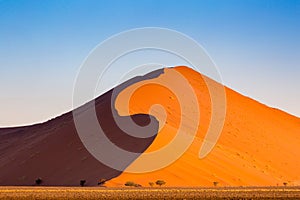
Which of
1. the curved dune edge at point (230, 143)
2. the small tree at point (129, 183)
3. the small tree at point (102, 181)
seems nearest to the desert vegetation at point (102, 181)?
the small tree at point (102, 181)

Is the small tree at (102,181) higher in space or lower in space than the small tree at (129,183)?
higher

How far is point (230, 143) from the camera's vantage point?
76.6 m

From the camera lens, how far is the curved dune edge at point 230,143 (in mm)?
60344

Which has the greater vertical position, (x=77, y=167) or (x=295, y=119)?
(x=295, y=119)

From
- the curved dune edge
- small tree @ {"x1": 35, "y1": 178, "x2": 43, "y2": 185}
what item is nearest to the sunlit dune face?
the curved dune edge

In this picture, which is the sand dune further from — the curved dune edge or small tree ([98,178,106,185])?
small tree ([98,178,106,185])

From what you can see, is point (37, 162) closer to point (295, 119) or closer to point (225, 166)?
point (225, 166)

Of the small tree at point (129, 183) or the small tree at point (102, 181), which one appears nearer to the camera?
the small tree at point (129, 183)

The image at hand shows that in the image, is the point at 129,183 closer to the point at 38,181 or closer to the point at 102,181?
the point at 102,181

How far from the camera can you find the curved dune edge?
60344 millimetres

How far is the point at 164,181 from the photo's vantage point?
56906 millimetres

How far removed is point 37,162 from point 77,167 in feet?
30.0

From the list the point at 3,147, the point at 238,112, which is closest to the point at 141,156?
the point at 238,112

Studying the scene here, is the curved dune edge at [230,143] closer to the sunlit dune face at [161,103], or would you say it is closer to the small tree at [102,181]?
the sunlit dune face at [161,103]
